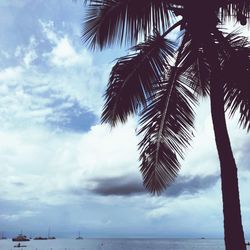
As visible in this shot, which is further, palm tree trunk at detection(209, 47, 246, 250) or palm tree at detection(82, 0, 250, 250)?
palm tree at detection(82, 0, 250, 250)

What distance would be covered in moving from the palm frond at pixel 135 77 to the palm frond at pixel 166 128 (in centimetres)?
26

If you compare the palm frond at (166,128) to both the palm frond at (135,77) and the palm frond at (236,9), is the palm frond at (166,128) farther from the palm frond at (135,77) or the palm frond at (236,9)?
the palm frond at (236,9)

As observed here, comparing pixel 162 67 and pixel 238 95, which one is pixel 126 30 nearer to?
pixel 162 67

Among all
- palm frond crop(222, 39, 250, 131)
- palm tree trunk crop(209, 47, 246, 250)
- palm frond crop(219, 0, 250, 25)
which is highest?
palm frond crop(219, 0, 250, 25)

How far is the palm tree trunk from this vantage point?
4.85 metres

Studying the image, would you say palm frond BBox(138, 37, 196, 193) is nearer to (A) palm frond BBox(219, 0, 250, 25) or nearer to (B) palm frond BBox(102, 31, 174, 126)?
(B) palm frond BBox(102, 31, 174, 126)

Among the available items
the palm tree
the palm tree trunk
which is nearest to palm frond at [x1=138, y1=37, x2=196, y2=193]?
the palm tree

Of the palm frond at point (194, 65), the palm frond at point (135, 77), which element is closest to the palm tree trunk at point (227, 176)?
the palm frond at point (194, 65)

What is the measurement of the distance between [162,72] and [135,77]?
0.66 metres

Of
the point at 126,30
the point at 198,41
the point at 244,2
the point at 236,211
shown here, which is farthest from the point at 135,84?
the point at 236,211

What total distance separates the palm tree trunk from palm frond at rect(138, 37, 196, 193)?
5.54ft

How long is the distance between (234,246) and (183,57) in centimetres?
353

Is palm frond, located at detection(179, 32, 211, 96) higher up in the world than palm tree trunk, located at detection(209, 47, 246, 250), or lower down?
higher up

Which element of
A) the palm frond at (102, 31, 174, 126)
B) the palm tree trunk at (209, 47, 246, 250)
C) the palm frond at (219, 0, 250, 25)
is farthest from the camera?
the palm frond at (102, 31, 174, 126)
